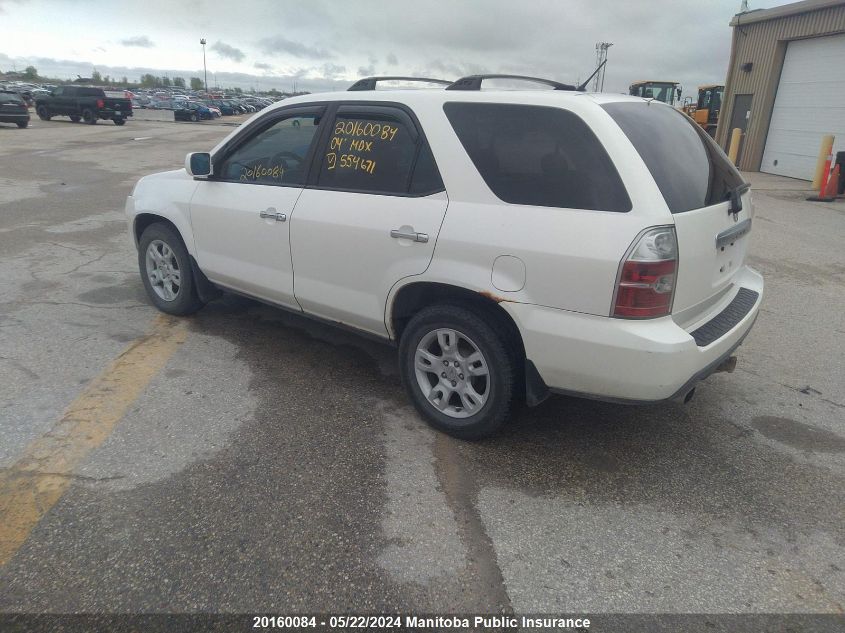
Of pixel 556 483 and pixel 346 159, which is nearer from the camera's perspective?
pixel 556 483

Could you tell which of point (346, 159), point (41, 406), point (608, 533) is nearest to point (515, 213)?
point (346, 159)

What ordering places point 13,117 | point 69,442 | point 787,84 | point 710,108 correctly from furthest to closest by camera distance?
1. point 13,117
2. point 710,108
3. point 787,84
4. point 69,442

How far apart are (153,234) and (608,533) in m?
4.05

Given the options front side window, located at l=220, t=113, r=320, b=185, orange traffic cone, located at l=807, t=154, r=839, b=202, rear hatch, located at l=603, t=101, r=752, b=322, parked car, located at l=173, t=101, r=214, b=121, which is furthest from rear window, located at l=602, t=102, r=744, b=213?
parked car, located at l=173, t=101, r=214, b=121

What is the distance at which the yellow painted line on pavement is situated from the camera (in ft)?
8.57

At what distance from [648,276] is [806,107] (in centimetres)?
1755

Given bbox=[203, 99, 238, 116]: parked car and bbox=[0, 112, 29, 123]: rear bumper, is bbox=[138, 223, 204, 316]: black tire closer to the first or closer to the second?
bbox=[0, 112, 29, 123]: rear bumper

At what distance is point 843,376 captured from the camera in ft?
14.2

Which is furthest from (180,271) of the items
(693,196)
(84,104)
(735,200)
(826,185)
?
(84,104)

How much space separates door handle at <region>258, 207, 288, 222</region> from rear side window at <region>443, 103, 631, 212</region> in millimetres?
1271

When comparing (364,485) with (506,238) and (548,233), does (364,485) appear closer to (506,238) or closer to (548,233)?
(506,238)

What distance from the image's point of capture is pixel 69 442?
10.4 feet

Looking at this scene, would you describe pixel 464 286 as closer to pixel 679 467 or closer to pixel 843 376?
pixel 679 467

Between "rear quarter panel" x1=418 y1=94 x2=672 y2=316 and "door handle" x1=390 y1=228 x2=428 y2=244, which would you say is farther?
"door handle" x1=390 y1=228 x2=428 y2=244
